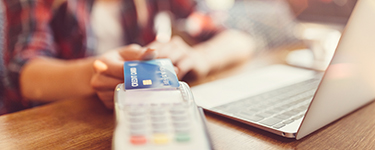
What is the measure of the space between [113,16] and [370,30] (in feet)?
2.52

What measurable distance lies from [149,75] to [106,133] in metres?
0.08

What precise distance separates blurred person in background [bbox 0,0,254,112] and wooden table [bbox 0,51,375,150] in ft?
0.19

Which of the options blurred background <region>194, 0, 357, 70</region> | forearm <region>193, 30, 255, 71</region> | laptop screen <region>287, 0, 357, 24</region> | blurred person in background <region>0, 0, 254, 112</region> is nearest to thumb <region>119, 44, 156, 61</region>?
blurred person in background <region>0, 0, 254, 112</region>

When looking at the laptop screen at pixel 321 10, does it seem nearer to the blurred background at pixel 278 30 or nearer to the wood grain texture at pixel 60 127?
the blurred background at pixel 278 30

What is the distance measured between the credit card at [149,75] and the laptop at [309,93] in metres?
0.07

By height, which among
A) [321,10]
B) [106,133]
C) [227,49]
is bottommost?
[106,133]

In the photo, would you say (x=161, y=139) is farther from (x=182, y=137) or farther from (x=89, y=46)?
(x=89, y=46)

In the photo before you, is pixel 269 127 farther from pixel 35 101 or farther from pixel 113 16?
pixel 113 16

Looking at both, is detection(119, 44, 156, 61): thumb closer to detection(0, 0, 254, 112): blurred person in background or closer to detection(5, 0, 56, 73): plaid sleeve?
detection(0, 0, 254, 112): blurred person in background

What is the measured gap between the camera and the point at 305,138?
0.89 feet

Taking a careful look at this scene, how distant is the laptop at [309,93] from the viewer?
0.80 feet

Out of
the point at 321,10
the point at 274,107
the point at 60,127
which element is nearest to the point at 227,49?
the point at 274,107

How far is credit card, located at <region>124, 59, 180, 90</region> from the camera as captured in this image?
0.28m

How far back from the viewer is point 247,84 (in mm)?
441
